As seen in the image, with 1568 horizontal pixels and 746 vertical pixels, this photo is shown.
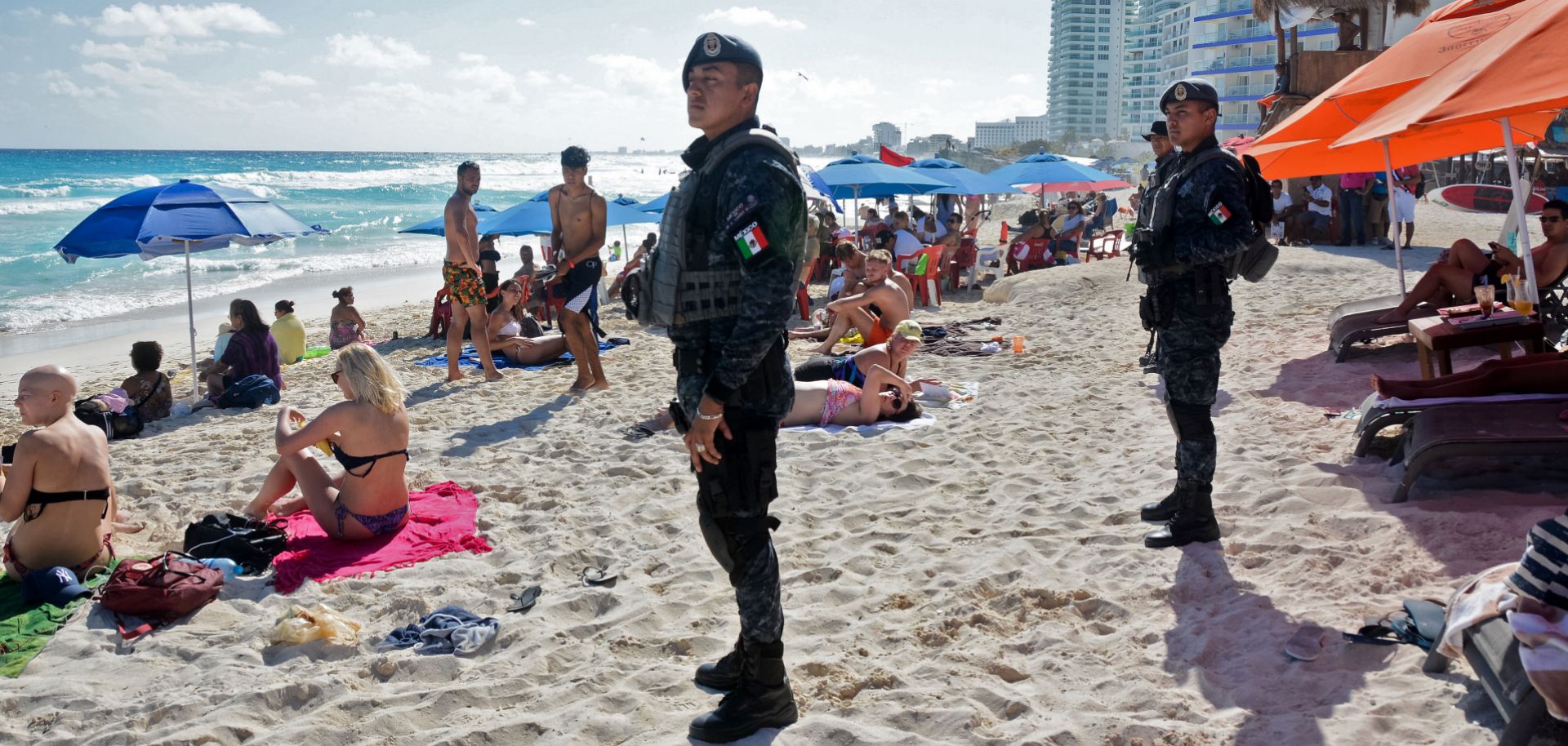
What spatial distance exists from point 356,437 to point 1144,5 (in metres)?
140

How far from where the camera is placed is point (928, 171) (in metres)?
17.6

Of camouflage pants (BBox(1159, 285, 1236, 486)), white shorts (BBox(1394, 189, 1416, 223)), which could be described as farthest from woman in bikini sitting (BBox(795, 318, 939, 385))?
white shorts (BBox(1394, 189, 1416, 223))

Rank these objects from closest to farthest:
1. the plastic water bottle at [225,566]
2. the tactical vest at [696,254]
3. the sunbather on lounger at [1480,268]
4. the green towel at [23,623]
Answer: the tactical vest at [696,254] → the green towel at [23,623] → the plastic water bottle at [225,566] → the sunbather on lounger at [1480,268]

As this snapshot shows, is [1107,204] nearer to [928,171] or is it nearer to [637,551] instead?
[928,171]

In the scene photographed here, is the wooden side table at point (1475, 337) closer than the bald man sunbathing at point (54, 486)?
No

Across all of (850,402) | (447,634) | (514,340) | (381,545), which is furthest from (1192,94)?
(514,340)

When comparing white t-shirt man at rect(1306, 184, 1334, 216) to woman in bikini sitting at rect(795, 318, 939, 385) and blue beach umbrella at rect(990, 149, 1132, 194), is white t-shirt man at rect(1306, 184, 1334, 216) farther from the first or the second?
woman in bikini sitting at rect(795, 318, 939, 385)

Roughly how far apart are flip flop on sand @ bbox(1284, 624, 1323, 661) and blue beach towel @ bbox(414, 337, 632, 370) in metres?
6.97

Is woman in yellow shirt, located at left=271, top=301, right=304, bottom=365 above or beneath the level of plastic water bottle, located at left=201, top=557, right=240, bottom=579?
above

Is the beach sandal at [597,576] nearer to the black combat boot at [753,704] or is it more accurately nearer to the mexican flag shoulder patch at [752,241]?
the black combat boot at [753,704]

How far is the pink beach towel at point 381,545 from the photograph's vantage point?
4270mm

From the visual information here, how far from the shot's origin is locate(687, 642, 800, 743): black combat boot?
9.09ft

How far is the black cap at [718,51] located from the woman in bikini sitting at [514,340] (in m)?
7.03

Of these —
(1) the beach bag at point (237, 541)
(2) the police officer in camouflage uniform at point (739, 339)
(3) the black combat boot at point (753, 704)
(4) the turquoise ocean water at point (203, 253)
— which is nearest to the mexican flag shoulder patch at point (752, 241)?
(2) the police officer in camouflage uniform at point (739, 339)
